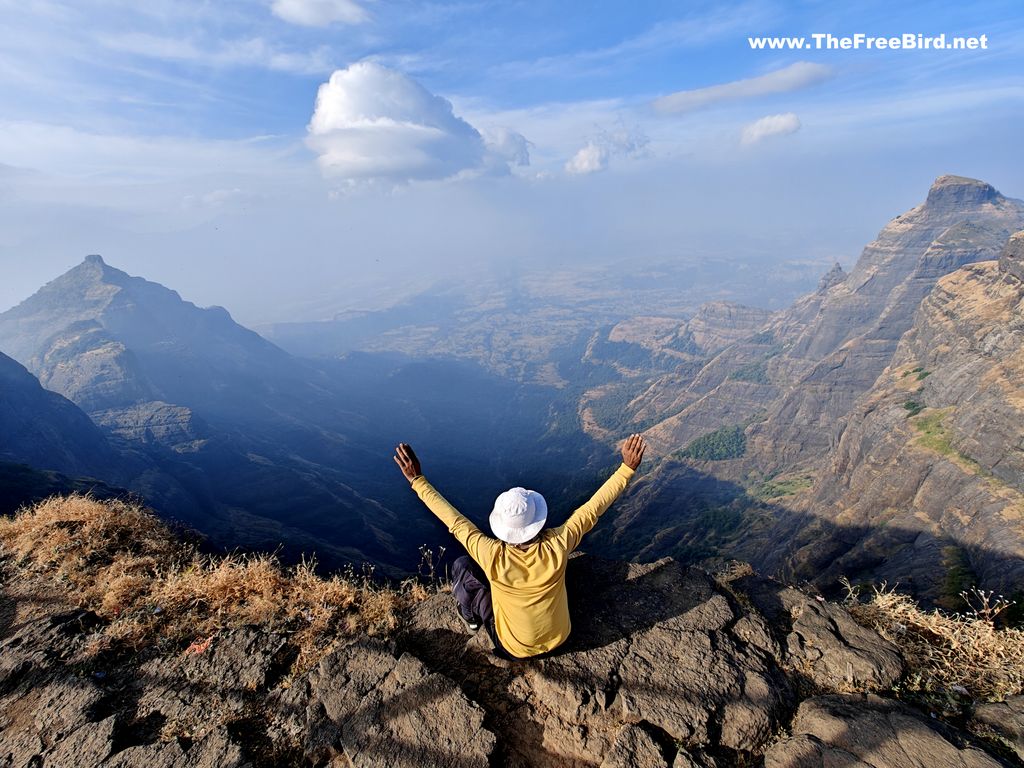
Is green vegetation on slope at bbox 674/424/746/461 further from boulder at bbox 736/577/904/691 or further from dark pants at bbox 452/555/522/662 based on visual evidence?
dark pants at bbox 452/555/522/662

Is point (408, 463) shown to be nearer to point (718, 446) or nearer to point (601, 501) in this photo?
point (601, 501)

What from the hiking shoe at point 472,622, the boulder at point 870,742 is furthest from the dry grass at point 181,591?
the boulder at point 870,742

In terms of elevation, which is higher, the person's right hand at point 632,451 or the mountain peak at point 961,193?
the person's right hand at point 632,451

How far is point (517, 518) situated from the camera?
482cm

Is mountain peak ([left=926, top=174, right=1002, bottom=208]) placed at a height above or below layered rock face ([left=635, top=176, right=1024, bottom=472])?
above

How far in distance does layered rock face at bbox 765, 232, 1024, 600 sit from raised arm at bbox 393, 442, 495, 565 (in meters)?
41.1

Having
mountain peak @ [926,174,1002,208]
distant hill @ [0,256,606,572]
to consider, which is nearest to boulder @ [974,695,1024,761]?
distant hill @ [0,256,606,572]

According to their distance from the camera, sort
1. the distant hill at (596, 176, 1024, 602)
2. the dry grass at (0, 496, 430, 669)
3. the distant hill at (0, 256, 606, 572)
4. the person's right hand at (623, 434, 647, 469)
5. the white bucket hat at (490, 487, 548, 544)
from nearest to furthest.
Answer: the white bucket hat at (490, 487, 548, 544), the person's right hand at (623, 434, 647, 469), the dry grass at (0, 496, 430, 669), the distant hill at (596, 176, 1024, 602), the distant hill at (0, 256, 606, 572)

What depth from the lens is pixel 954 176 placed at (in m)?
157

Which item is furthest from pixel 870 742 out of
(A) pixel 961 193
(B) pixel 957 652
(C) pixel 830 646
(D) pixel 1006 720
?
(A) pixel 961 193

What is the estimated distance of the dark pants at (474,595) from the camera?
570 cm

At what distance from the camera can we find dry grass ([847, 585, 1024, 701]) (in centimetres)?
512

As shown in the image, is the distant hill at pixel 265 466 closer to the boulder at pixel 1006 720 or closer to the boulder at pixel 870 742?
the boulder at pixel 870 742

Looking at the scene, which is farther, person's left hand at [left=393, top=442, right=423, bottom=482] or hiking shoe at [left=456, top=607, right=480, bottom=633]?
hiking shoe at [left=456, top=607, right=480, bottom=633]
